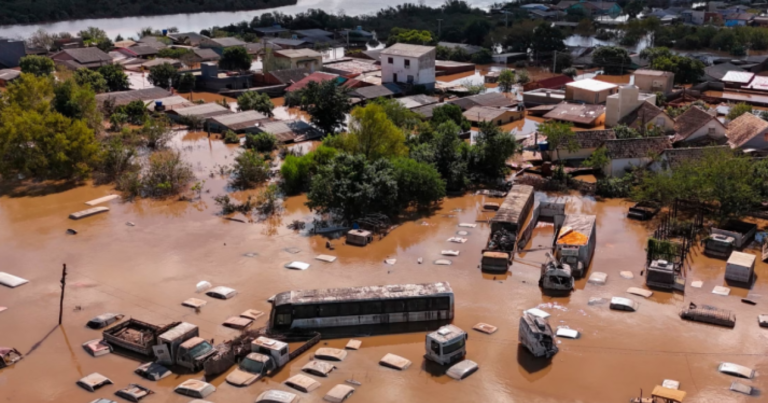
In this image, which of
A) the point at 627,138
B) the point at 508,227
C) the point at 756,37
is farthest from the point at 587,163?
the point at 756,37

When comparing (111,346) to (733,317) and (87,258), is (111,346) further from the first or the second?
(733,317)

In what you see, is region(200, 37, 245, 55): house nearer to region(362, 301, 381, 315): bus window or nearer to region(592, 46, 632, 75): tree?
region(592, 46, 632, 75): tree

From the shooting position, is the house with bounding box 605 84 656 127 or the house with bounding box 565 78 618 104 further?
the house with bounding box 565 78 618 104

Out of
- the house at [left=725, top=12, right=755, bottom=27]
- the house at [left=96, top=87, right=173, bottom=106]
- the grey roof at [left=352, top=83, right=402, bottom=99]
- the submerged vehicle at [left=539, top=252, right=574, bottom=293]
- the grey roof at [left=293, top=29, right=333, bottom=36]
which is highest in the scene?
the house at [left=725, top=12, right=755, bottom=27]

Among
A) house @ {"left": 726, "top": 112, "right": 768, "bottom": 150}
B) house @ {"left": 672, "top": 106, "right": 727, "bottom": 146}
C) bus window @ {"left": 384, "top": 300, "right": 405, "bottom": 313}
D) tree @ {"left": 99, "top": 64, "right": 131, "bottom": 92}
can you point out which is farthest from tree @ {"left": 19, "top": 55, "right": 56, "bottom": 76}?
house @ {"left": 726, "top": 112, "right": 768, "bottom": 150}

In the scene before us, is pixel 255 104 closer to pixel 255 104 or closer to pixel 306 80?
pixel 255 104

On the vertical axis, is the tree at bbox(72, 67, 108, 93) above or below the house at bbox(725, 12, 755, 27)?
below

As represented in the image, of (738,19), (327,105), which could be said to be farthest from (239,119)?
(738,19)

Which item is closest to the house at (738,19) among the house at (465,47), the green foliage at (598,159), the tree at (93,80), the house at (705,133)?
the house at (465,47)
